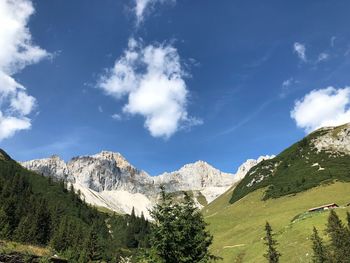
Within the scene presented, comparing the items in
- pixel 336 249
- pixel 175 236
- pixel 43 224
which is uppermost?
pixel 43 224

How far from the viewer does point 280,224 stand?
122250mm

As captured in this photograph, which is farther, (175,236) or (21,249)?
(21,249)

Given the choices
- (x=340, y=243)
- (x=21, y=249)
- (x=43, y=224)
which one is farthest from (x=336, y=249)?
(x=43, y=224)

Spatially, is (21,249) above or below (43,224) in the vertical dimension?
below

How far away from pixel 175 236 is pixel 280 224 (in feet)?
347

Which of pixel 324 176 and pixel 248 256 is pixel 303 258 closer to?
pixel 248 256

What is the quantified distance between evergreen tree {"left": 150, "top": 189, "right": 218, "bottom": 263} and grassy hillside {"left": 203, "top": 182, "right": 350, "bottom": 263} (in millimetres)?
32393

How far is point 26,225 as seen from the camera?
12756 centimetres

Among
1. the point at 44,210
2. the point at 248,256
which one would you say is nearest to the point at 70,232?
the point at 44,210

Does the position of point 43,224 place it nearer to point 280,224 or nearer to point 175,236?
point 280,224

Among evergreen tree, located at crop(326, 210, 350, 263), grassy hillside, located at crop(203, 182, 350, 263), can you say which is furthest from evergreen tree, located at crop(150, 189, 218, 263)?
evergreen tree, located at crop(326, 210, 350, 263)

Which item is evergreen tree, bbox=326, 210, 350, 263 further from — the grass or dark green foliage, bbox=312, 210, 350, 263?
the grass

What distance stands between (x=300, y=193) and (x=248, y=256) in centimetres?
8489

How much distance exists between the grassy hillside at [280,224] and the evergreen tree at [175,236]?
3239 centimetres
